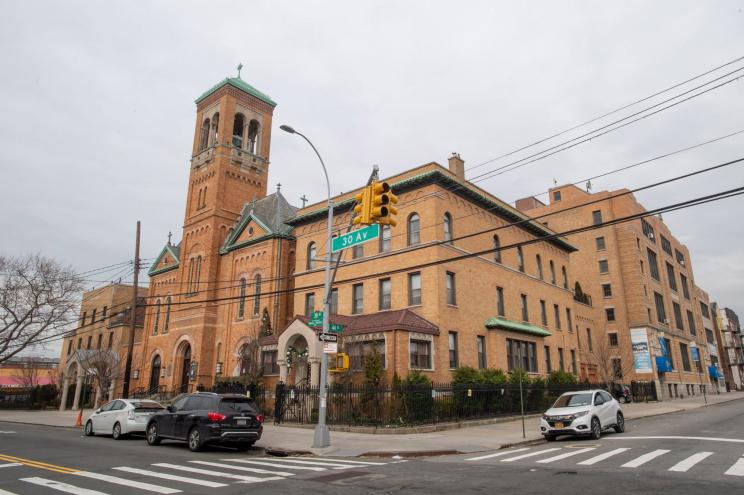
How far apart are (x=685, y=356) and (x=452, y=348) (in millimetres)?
48671

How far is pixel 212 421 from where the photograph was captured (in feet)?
44.9

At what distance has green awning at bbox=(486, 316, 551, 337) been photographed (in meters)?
29.1

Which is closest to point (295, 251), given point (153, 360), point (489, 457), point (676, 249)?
point (153, 360)

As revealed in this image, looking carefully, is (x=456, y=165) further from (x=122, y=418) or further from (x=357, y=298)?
(x=122, y=418)

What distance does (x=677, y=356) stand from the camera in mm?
56844

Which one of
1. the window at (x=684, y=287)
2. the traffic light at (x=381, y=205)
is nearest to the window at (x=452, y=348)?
the traffic light at (x=381, y=205)

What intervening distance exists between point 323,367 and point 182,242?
31.9 meters

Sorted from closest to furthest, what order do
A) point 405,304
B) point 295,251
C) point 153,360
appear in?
point 405,304, point 295,251, point 153,360

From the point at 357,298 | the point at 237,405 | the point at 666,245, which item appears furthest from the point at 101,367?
the point at 666,245

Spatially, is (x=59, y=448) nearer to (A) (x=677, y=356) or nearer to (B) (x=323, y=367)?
(B) (x=323, y=367)

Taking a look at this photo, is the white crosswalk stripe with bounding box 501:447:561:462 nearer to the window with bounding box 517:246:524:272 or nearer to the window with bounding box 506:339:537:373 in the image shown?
the window with bounding box 506:339:537:373

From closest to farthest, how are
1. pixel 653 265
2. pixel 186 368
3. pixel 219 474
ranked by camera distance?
pixel 219 474 → pixel 186 368 → pixel 653 265

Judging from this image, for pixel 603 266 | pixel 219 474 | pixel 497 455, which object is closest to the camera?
pixel 219 474

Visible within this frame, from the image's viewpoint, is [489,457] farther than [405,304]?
No
